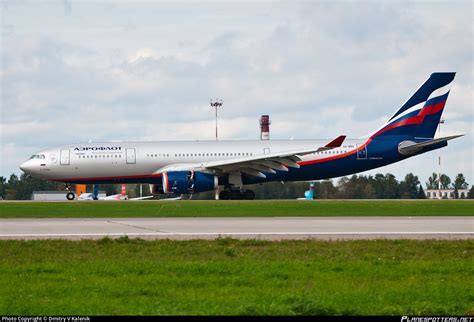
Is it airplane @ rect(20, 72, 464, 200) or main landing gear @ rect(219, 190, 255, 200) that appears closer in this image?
airplane @ rect(20, 72, 464, 200)

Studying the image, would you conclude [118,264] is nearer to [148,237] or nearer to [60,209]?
[148,237]

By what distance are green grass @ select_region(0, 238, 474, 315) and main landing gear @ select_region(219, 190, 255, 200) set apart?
30648 mm

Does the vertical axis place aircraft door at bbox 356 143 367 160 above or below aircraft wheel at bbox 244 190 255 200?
above

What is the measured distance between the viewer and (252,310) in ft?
32.9

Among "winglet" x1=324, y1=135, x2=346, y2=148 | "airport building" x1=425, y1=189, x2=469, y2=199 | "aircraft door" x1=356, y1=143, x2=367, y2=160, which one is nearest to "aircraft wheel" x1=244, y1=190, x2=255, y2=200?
"winglet" x1=324, y1=135, x2=346, y2=148

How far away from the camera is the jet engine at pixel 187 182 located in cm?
4716

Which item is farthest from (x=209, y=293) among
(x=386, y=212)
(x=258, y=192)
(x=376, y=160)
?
(x=258, y=192)

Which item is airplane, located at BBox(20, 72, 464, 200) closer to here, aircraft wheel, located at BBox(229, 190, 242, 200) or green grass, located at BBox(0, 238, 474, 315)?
aircraft wheel, located at BBox(229, 190, 242, 200)

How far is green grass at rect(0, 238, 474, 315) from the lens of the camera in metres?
10.5

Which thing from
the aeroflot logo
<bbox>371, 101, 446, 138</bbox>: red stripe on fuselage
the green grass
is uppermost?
<bbox>371, 101, 446, 138</bbox>: red stripe on fuselage

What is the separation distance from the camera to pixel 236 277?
42.5ft

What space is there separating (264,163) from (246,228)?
80.8 ft

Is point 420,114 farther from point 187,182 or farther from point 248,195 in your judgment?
point 187,182

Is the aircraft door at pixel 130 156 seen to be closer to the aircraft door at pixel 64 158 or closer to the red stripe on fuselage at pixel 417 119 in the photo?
the aircraft door at pixel 64 158
